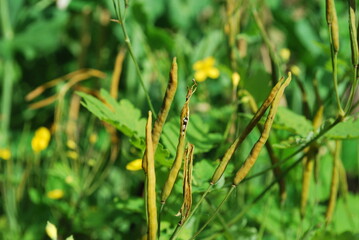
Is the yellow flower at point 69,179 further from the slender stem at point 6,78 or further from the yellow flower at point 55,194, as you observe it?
the slender stem at point 6,78

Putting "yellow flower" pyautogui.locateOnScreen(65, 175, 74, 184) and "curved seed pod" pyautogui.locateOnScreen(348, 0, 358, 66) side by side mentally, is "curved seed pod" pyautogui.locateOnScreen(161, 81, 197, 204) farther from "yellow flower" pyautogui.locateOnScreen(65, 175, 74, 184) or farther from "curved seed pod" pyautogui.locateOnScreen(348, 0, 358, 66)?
"yellow flower" pyautogui.locateOnScreen(65, 175, 74, 184)

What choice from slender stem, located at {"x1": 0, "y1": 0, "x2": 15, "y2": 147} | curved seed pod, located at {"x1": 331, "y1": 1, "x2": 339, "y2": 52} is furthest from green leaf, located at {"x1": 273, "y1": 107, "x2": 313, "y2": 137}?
slender stem, located at {"x1": 0, "y1": 0, "x2": 15, "y2": 147}

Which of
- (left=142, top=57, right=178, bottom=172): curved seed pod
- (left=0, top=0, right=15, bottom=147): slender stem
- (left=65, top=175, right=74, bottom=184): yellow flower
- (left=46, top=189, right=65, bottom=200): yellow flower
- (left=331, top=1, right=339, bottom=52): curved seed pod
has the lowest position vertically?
(left=46, top=189, right=65, bottom=200): yellow flower

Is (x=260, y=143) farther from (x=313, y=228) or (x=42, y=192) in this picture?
(x=42, y=192)

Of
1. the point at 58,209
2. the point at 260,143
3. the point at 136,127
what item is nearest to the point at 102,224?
the point at 58,209

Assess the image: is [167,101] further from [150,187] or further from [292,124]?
[292,124]

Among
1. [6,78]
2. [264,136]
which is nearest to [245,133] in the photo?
[264,136]

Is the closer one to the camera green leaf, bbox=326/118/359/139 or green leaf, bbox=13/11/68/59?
green leaf, bbox=326/118/359/139
